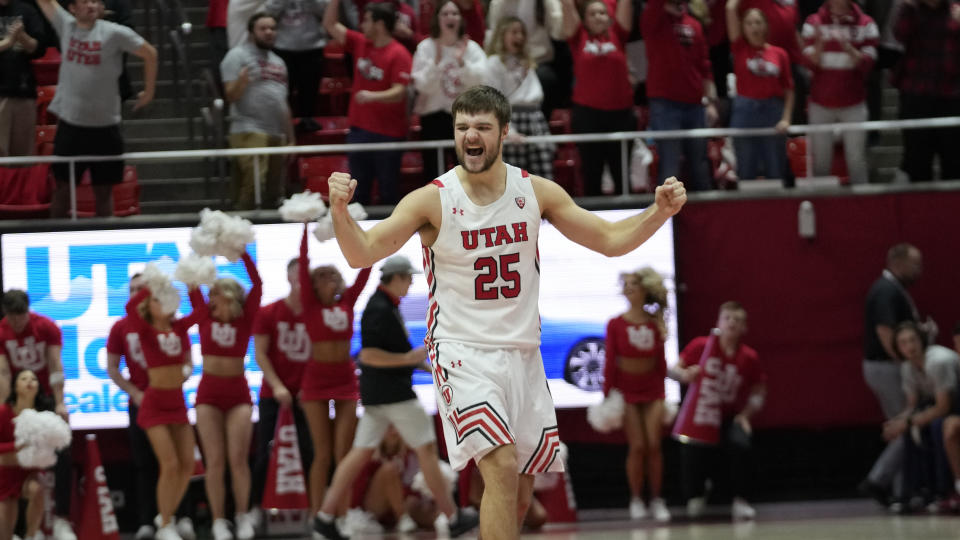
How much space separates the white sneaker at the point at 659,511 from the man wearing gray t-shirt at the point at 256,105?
4045 millimetres

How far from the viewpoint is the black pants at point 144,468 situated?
38.2ft

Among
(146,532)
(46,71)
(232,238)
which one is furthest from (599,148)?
(46,71)

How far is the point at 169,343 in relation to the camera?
420 inches

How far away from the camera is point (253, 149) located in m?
12.2

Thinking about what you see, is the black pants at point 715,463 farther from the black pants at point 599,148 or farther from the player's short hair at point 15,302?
the player's short hair at point 15,302

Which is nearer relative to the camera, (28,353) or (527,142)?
(28,353)

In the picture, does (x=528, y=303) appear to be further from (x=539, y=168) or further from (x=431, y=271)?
(x=539, y=168)

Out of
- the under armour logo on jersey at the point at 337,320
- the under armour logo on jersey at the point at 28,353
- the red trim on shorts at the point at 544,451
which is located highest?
the under armour logo on jersey at the point at 337,320

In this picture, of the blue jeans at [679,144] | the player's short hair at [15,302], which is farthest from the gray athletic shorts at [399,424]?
the blue jeans at [679,144]

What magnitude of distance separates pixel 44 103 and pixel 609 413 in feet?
20.6

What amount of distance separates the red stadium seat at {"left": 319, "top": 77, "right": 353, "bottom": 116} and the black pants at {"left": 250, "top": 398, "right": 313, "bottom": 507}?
3.35 meters

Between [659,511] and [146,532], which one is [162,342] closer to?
[146,532]

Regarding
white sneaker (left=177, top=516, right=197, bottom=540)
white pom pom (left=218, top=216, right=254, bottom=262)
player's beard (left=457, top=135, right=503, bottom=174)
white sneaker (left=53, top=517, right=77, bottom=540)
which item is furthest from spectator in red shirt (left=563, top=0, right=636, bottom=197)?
player's beard (left=457, top=135, right=503, bottom=174)

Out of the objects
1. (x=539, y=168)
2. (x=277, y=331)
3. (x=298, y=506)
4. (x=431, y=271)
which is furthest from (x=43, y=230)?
(x=431, y=271)
